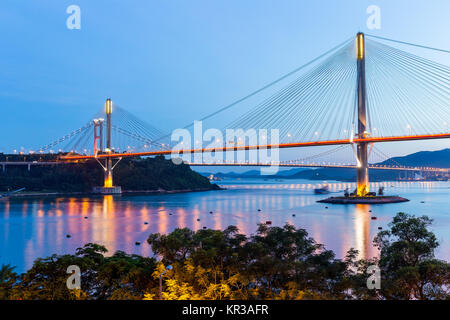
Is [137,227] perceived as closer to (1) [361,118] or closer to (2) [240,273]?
(2) [240,273]

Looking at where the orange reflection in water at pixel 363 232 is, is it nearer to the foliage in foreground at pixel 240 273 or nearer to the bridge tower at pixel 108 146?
the foliage in foreground at pixel 240 273

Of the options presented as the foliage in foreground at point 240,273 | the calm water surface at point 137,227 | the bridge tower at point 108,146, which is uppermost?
the bridge tower at point 108,146

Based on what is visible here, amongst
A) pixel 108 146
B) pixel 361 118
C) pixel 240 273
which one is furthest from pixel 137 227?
pixel 108 146

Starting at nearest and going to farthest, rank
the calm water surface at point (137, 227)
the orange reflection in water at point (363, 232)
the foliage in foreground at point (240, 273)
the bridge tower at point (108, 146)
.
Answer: the foliage in foreground at point (240, 273) < the orange reflection in water at point (363, 232) < the calm water surface at point (137, 227) < the bridge tower at point (108, 146)

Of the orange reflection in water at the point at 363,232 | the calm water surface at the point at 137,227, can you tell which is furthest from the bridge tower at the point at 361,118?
the orange reflection in water at the point at 363,232
